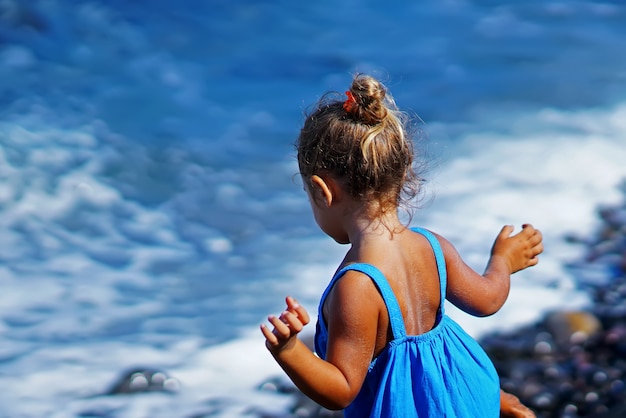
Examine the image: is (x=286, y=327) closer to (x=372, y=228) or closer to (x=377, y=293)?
(x=377, y=293)

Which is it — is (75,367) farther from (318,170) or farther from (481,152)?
(481,152)

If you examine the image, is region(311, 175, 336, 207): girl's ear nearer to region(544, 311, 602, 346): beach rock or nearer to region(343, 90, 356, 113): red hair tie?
region(343, 90, 356, 113): red hair tie

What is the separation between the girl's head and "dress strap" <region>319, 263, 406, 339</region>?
0.56ft

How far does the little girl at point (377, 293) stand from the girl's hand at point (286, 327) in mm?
30

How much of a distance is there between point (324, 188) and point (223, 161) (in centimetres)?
489

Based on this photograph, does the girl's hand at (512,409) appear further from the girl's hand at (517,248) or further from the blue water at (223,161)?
the blue water at (223,161)

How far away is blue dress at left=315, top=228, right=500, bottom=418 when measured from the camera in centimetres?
223

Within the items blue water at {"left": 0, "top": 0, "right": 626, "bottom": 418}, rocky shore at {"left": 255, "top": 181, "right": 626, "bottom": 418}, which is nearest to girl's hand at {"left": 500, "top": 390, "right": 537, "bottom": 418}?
rocky shore at {"left": 255, "top": 181, "right": 626, "bottom": 418}

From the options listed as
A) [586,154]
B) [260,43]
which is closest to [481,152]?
[586,154]

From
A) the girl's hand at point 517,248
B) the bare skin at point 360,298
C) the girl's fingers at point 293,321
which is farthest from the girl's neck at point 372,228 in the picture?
the girl's hand at point 517,248

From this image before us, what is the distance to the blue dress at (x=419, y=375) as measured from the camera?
7.31 ft

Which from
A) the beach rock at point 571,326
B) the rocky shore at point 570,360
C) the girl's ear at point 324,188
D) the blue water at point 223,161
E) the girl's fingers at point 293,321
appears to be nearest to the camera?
the girl's fingers at point 293,321

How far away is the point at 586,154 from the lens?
21.9 feet

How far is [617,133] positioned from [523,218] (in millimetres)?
1640
